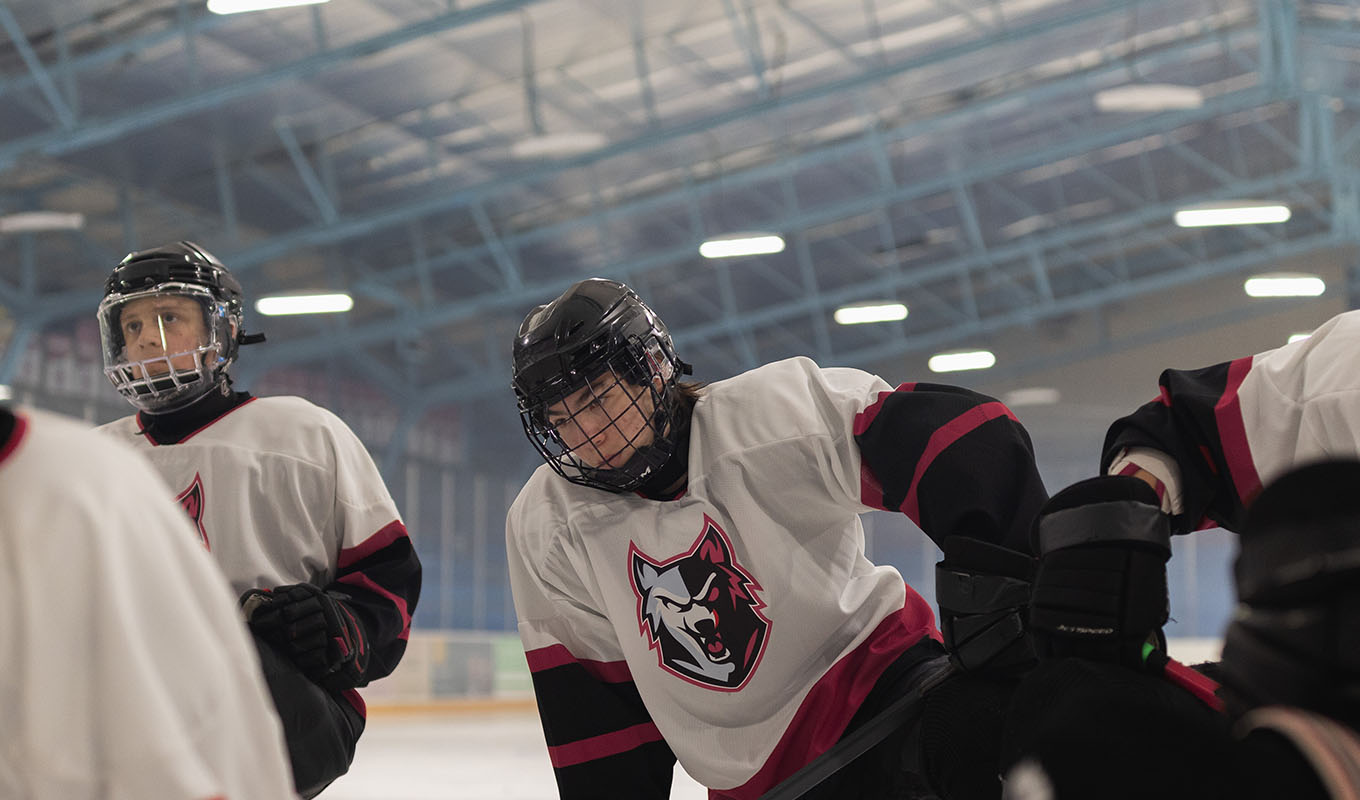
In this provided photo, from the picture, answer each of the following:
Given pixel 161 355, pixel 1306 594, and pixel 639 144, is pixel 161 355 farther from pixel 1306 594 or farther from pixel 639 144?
pixel 639 144

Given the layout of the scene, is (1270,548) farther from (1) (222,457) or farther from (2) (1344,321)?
(1) (222,457)

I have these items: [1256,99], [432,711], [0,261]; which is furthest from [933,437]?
[0,261]

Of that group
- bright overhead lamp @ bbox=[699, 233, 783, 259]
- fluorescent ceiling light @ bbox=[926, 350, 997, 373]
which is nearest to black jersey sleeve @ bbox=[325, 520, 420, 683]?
bright overhead lamp @ bbox=[699, 233, 783, 259]

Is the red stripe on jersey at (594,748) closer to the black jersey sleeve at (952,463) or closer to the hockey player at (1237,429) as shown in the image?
the black jersey sleeve at (952,463)

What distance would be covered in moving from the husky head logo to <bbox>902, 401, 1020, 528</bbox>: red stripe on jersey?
302 mm

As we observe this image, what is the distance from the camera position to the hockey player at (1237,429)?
1470mm

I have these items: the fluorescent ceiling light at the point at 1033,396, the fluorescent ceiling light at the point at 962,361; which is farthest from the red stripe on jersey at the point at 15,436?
the fluorescent ceiling light at the point at 962,361

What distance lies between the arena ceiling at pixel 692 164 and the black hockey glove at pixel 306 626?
22.4 ft

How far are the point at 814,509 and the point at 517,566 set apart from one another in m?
0.52

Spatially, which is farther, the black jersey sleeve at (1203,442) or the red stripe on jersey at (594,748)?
the red stripe on jersey at (594,748)

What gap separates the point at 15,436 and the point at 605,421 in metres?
1.13

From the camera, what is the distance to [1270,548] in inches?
33.1

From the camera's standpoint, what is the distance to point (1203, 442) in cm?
154

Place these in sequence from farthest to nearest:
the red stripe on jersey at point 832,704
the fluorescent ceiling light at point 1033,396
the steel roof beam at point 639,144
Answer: the fluorescent ceiling light at point 1033,396, the steel roof beam at point 639,144, the red stripe on jersey at point 832,704
